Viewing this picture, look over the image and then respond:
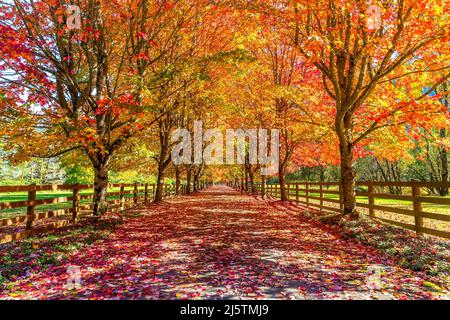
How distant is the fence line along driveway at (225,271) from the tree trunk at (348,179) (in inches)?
98.1

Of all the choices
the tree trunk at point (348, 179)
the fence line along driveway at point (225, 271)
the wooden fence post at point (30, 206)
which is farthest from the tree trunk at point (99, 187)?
the tree trunk at point (348, 179)

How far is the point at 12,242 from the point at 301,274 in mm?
7589

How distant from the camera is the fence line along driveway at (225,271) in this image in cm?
437

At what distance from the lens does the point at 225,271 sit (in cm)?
539

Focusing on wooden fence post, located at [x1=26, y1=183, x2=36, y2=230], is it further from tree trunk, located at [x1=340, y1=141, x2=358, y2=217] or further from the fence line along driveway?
tree trunk, located at [x1=340, y1=141, x2=358, y2=217]

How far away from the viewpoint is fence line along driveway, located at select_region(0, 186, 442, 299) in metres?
4.37

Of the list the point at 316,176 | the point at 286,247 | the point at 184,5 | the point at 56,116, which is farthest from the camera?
the point at 316,176

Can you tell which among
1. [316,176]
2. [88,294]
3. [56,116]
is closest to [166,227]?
[56,116]

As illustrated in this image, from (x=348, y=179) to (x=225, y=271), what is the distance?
747cm

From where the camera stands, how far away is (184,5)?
1188 cm

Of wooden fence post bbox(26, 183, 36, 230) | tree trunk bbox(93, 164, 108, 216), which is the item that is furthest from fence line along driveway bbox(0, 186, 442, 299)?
tree trunk bbox(93, 164, 108, 216)

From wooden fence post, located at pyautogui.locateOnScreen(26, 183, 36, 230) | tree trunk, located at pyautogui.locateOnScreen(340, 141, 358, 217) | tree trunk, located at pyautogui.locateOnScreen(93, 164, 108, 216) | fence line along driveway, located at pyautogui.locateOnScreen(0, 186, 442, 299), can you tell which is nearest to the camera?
fence line along driveway, located at pyautogui.locateOnScreen(0, 186, 442, 299)

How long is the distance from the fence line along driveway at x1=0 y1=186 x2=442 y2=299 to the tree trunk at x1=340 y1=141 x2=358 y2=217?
249cm

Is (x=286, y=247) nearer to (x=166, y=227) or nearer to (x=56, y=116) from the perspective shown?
(x=166, y=227)
